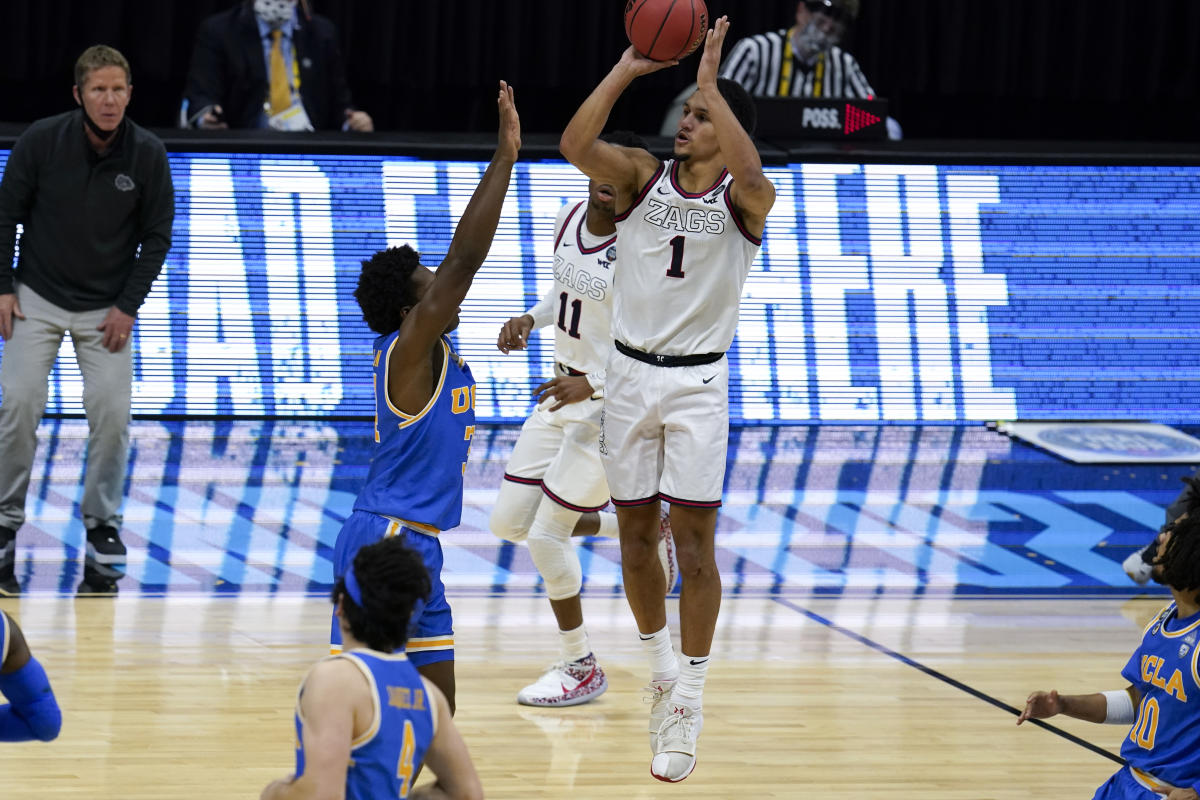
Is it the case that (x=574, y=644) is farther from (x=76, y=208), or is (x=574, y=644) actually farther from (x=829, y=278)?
(x=829, y=278)

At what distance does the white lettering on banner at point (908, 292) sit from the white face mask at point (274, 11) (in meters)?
3.87

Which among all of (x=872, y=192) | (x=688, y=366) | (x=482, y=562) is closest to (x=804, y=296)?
(x=872, y=192)

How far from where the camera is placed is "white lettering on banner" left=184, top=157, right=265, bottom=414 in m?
10.3

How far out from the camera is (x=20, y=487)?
750cm

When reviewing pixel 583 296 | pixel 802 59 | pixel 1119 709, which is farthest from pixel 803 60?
pixel 1119 709

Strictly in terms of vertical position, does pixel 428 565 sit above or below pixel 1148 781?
above

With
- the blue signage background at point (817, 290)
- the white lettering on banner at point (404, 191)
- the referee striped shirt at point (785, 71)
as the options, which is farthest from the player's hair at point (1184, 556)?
the referee striped shirt at point (785, 71)

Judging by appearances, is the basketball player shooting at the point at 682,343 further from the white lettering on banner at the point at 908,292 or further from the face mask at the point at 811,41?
the face mask at the point at 811,41

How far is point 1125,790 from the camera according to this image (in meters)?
4.31

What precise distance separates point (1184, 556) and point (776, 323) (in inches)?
260

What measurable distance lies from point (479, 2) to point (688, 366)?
9.95 meters

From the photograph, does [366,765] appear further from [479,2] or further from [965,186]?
[479,2]

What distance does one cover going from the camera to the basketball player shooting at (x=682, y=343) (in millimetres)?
5355

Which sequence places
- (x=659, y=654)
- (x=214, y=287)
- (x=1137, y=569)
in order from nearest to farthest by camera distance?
(x=659, y=654), (x=1137, y=569), (x=214, y=287)
